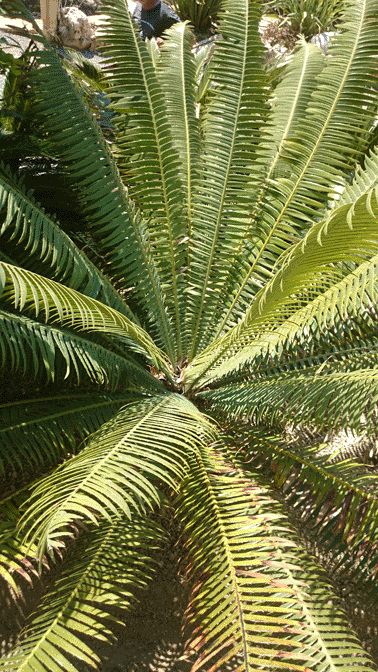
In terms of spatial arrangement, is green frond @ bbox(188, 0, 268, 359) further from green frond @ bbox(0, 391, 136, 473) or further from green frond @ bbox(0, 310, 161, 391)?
green frond @ bbox(0, 391, 136, 473)

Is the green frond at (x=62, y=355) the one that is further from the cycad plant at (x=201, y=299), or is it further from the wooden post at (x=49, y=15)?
the wooden post at (x=49, y=15)

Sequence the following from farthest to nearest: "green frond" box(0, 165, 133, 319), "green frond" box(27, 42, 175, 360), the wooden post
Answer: the wooden post
"green frond" box(27, 42, 175, 360)
"green frond" box(0, 165, 133, 319)

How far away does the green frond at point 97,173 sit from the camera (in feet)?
7.87

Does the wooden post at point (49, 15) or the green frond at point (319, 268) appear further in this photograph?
the wooden post at point (49, 15)

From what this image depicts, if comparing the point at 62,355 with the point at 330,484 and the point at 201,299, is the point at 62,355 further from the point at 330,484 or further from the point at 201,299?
the point at 330,484

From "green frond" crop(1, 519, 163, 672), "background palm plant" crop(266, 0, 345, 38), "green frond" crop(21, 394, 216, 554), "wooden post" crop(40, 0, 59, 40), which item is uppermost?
"background palm plant" crop(266, 0, 345, 38)

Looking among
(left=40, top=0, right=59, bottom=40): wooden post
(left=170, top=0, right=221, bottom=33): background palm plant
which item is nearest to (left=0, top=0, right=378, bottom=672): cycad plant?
(left=40, top=0, right=59, bottom=40): wooden post

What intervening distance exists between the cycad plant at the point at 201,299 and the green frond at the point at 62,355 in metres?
0.01

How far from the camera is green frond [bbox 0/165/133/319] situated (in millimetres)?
2123

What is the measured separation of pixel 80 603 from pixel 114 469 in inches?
16.3

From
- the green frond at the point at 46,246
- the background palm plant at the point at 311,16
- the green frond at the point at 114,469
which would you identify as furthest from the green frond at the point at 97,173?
the background palm plant at the point at 311,16

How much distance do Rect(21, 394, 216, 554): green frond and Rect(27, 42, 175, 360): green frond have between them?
A: 56 cm

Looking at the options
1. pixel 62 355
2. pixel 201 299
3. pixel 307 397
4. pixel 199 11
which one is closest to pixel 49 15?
pixel 199 11

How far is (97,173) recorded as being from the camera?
2.44m
